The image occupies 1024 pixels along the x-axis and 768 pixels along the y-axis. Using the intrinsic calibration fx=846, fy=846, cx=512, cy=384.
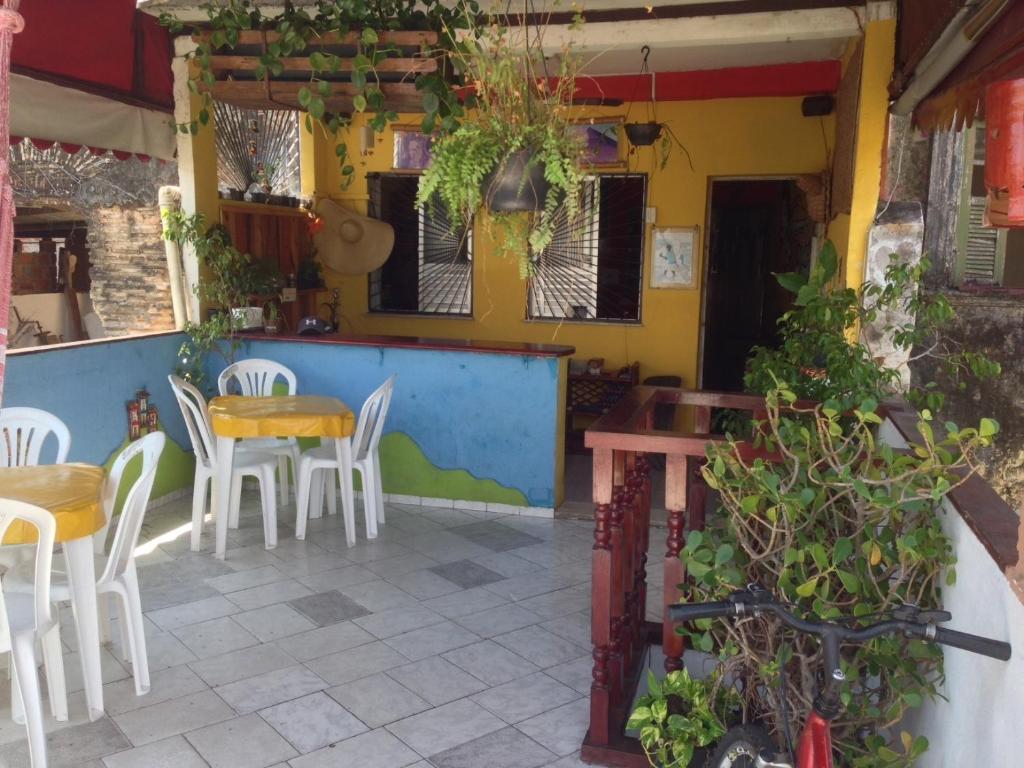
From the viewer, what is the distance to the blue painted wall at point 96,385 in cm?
446

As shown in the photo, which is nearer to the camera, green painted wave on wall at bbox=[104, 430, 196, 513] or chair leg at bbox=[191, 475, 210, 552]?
chair leg at bbox=[191, 475, 210, 552]

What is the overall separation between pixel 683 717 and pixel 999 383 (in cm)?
285

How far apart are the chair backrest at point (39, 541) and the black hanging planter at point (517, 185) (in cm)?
197

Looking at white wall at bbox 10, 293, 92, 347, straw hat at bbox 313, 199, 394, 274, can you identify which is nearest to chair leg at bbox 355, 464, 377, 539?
straw hat at bbox 313, 199, 394, 274

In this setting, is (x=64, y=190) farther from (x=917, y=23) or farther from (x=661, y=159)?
(x=917, y=23)

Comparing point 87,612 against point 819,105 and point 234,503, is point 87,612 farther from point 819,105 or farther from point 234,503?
point 819,105

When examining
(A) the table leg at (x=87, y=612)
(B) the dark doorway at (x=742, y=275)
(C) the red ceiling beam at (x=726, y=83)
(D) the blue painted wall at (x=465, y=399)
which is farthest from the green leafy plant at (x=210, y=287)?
(B) the dark doorway at (x=742, y=275)

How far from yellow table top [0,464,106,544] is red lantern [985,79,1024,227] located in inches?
109

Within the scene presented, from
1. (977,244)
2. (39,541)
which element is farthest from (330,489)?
(977,244)

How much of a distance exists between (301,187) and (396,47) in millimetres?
4074

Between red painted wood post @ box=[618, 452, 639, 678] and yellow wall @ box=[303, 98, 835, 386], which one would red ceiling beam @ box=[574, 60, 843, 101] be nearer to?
yellow wall @ box=[303, 98, 835, 386]

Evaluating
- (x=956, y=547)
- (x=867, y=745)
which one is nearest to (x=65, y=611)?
(x=867, y=745)

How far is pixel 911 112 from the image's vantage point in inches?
162

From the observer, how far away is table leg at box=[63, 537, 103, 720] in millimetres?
2822
